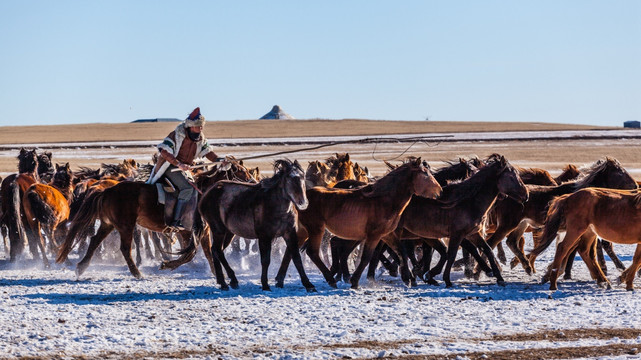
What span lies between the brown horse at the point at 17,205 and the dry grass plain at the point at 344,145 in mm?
8671

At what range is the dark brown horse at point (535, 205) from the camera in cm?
1475

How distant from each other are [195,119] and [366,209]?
2.75 metres

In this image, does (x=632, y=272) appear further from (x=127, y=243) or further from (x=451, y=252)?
(x=127, y=243)

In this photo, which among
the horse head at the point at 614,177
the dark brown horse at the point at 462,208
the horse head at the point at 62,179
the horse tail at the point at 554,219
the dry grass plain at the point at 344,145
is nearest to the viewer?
the horse tail at the point at 554,219

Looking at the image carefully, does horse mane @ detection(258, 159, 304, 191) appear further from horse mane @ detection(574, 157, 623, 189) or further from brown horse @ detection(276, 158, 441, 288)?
horse mane @ detection(574, 157, 623, 189)

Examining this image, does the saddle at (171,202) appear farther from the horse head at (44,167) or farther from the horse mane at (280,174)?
the horse head at (44,167)

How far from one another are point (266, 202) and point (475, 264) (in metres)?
4.44

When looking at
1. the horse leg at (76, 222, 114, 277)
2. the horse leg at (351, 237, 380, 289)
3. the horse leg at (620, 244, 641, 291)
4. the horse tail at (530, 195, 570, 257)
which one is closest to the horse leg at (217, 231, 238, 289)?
the horse leg at (351, 237, 380, 289)

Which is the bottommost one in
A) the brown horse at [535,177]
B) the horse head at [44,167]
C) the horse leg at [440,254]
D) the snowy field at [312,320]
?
the snowy field at [312,320]

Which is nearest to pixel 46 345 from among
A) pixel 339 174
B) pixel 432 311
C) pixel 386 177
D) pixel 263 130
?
pixel 432 311

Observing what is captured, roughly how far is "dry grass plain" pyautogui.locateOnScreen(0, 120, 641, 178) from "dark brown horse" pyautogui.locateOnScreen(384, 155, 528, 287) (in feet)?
31.6

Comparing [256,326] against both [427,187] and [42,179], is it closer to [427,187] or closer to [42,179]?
[427,187]

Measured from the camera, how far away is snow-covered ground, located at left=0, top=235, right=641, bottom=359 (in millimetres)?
8383

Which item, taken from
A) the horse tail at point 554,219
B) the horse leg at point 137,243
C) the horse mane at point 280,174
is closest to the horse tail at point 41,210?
the horse leg at point 137,243
